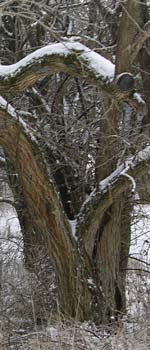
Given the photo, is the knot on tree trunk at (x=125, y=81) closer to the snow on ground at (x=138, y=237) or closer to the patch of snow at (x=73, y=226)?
the patch of snow at (x=73, y=226)

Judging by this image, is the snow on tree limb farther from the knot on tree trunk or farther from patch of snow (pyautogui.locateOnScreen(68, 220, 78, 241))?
patch of snow (pyautogui.locateOnScreen(68, 220, 78, 241))

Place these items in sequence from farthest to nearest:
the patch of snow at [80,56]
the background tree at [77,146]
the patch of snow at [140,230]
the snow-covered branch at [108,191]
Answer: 1. the patch of snow at [140,230]
2. the snow-covered branch at [108,191]
3. the background tree at [77,146]
4. the patch of snow at [80,56]

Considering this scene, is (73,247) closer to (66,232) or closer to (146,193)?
(66,232)

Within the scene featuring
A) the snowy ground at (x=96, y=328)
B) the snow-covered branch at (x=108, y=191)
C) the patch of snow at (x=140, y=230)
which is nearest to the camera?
the snowy ground at (x=96, y=328)

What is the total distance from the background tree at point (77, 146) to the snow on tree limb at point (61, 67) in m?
0.01

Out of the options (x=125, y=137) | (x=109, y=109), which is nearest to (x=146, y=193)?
(x=125, y=137)

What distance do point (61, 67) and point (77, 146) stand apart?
5.30 ft

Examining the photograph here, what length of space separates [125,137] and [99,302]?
6.71 ft

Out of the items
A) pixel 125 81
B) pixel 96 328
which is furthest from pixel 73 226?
pixel 125 81

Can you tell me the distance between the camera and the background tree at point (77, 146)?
21.8ft

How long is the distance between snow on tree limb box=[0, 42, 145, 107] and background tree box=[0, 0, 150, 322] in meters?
0.01

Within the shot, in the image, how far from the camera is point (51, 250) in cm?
752

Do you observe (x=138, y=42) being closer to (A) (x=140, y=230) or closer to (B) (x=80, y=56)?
(B) (x=80, y=56)

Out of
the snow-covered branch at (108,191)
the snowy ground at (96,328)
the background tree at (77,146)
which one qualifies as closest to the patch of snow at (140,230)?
the snowy ground at (96,328)
